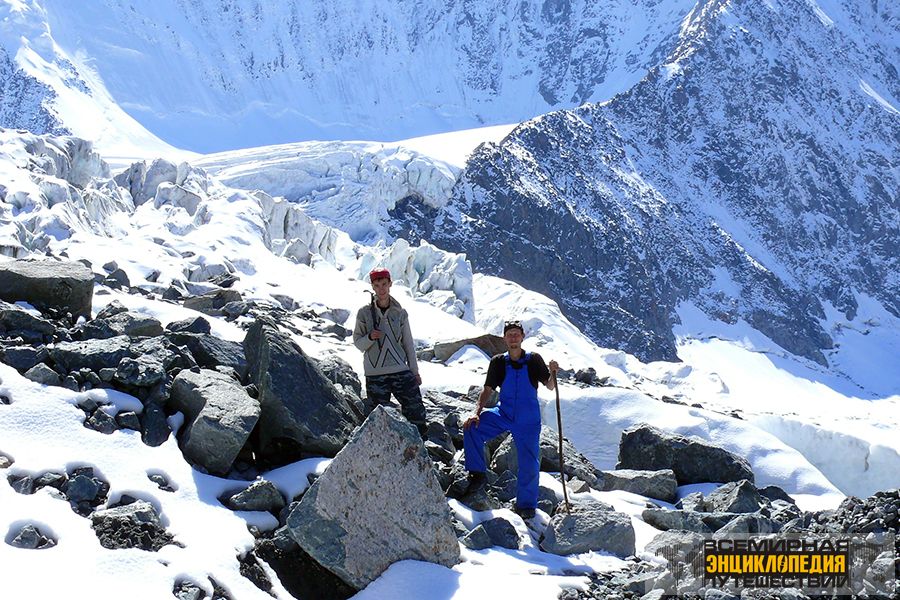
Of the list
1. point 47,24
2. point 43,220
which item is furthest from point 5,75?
point 43,220

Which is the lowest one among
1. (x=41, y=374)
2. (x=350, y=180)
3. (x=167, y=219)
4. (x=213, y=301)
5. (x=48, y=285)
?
(x=41, y=374)

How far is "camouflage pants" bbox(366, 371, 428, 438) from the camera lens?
8906mm

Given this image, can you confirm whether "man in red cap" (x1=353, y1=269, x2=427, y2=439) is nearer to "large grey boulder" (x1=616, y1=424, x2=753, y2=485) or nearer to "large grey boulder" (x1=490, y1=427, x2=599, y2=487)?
"large grey boulder" (x1=490, y1=427, x2=599, y2=487)

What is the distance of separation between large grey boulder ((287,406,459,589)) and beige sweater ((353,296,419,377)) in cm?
172

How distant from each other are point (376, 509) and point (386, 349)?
2.24 meters

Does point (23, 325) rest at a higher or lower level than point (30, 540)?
higher

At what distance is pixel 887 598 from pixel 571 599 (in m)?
2.16

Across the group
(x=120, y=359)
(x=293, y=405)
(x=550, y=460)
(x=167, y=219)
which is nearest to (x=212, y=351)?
(x=120, y=359)

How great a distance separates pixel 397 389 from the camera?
892cm

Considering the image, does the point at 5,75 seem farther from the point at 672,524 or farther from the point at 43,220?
the point at 672,524

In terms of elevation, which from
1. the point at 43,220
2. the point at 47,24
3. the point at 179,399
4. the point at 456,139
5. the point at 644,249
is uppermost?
the point at 47,24

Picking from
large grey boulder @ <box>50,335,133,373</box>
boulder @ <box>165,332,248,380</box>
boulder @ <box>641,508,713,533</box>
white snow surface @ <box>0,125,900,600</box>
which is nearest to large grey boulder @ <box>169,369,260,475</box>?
white snow surface @ <box>0,125,900,600</box>

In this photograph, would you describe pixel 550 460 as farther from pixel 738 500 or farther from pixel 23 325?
pixel 23 325

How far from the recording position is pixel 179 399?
791cm
